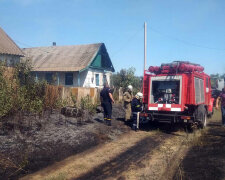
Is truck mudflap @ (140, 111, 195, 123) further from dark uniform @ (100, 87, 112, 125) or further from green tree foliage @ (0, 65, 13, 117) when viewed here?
green tree foliage @ (0, 65, 13, 117)

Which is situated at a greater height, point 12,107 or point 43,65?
point 43,65

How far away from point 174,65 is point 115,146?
14.4 feet

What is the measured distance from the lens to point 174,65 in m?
9.13

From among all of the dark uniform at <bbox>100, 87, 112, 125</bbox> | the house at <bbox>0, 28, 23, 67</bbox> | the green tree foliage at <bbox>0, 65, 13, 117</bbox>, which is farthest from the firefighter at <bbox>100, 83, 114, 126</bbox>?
the house at <bbox>0, 28, 23, 67</bbox>

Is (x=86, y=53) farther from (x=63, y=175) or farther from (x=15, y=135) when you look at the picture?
(x=63, y=175)

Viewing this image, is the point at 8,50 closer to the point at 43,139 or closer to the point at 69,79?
the point at 69,79

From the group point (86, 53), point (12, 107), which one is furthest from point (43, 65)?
point (12, 107)

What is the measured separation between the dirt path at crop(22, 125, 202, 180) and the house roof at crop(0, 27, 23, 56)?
601 inches

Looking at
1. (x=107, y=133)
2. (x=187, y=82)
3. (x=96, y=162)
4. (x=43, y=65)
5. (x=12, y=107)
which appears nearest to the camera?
(x=96, y=162)

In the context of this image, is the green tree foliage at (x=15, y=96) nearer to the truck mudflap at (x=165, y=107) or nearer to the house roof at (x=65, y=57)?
the truck mudflap at (x=165, y=107)

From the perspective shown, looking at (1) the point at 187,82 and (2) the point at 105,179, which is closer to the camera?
(2) the point at 105,179

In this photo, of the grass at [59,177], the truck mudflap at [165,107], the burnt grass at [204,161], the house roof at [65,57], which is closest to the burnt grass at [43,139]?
the grass at [59,177]

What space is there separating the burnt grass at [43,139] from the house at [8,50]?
11.9 meters

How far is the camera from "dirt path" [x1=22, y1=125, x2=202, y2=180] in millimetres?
4461
